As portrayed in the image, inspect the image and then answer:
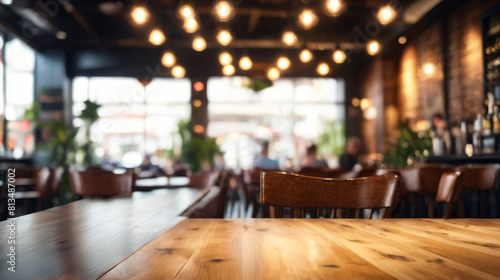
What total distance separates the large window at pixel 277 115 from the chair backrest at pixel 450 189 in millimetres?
9989

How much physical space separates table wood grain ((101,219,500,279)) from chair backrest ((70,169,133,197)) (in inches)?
60.7

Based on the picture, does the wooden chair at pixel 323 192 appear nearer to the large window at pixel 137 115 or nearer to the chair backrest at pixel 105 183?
the chair backrest at pixel 105 183

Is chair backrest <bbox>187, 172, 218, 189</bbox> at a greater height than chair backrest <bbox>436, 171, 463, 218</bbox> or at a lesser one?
lesser

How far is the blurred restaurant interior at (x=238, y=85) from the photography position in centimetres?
659

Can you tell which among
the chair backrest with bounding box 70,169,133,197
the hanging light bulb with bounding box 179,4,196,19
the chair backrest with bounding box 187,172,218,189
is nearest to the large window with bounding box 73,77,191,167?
the hanging light bulb with bounding box 179,4,196,19

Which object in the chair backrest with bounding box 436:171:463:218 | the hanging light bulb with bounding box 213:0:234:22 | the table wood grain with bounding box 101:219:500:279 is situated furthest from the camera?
the hanging light bulb with bounding box 213:0:234:22

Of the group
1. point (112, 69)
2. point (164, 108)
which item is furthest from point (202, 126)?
point (112, 69)

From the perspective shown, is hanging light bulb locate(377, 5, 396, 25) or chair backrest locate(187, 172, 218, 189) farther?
hanging light bulb locate(377, 5, 396, 25)

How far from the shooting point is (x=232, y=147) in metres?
12.2

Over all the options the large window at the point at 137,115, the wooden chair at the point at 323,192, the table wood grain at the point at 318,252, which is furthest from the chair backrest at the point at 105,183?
the large window at the point at 137,115

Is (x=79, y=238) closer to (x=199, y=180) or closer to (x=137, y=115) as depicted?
(x=199, y=180)

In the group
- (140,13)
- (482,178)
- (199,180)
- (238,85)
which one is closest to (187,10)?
(140,13)

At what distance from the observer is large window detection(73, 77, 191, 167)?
1150cm

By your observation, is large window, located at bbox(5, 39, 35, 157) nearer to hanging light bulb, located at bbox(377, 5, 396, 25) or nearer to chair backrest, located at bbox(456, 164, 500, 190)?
hanging light bulb, located at bbox(377, 5, 396, 25)
